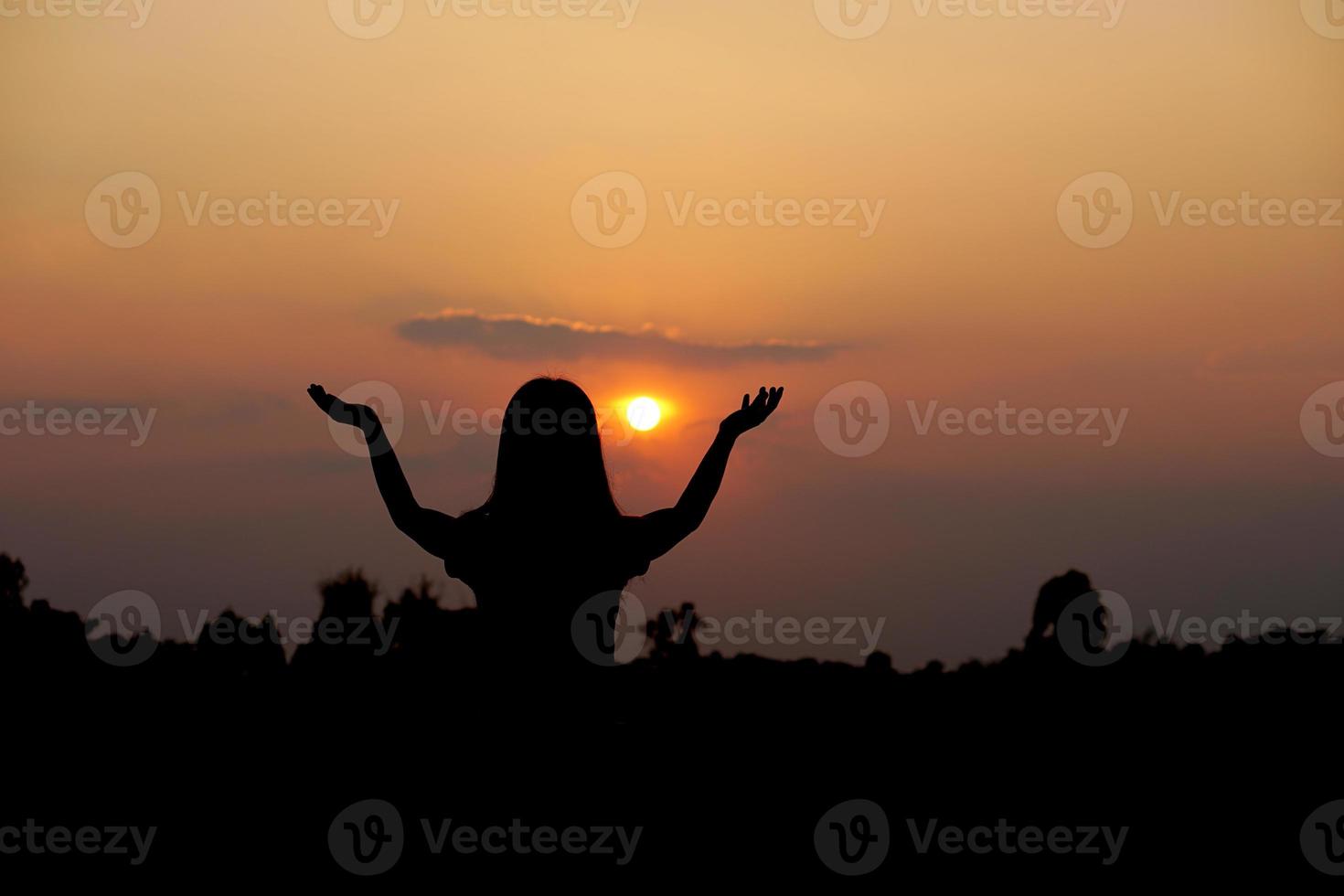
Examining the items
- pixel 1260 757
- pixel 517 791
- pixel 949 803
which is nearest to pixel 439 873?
pixel 517 791

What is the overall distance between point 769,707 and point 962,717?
53.8 inches

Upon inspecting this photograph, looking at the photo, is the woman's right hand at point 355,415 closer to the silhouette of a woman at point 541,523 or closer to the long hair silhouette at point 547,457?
the silhouette of a woman at point 541,523

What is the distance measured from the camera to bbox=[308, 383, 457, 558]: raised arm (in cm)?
501

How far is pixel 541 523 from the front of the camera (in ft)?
16.6

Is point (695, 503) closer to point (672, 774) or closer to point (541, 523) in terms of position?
point (541, 523)

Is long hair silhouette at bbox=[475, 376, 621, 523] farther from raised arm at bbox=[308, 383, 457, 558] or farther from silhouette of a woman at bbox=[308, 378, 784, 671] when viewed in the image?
raised arm at bbox=[308, 383, 457, 558]

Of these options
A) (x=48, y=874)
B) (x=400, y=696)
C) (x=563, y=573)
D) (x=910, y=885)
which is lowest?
(x=48, y=874)

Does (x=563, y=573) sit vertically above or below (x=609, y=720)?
above

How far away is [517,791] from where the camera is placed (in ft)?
15.6

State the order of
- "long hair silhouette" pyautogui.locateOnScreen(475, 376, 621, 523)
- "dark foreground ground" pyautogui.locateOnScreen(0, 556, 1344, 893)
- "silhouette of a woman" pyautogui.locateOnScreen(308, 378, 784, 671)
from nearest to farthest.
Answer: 1. "dark foreground ground" pyautogui.locateOnScreen(0, 556, 1344, 893)
2. "silhouette of a woman" pyautogui.locateOnScreen(308, 378, 784, 671)
3. "long hair silhouette" pyautogui.locateOnScreen(475, 376, 621, 523)

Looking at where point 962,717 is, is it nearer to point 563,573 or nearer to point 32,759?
point 563,573

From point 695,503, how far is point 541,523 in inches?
22.5

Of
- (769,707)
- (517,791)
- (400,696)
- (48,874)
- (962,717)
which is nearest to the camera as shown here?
(517,791)

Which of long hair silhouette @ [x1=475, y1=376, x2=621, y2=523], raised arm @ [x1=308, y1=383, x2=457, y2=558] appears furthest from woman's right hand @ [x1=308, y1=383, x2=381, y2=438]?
long hair silhouette @ [x1=475, y1=376, x2=621, y2=523]
